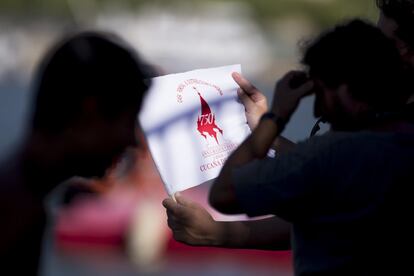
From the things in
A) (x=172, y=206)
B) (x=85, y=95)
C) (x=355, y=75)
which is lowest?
(x=172, y=206)

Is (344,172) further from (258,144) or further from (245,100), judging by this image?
(245,100)

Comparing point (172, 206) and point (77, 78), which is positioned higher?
point (77, 78)

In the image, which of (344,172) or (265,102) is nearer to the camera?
(344,172)

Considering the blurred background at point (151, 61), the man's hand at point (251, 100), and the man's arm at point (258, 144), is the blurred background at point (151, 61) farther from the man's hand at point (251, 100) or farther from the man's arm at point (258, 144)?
the man's hand at point (251, 100)

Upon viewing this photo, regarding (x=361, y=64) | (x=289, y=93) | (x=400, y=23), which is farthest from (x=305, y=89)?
(x=400, y=23)

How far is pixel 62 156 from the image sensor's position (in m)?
1.96

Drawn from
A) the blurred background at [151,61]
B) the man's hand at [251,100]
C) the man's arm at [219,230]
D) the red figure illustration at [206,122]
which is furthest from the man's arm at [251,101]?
the blurred background at [151,61]

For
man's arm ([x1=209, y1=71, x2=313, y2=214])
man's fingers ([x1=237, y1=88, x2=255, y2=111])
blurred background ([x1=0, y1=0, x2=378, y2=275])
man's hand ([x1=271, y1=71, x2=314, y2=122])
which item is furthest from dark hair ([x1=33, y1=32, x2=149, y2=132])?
man's fingers ([x1=237, y1=88, x2=255, y2=111])

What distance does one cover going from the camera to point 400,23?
2590 millimetres

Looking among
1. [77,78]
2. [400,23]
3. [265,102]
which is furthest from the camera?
[265,102]

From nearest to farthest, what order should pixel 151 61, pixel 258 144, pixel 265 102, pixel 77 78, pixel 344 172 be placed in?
pixel 77 78, pixel 344 172, pixel 258 144, pixel 265 102, pixel 151 61

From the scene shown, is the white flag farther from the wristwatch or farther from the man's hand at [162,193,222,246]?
the wristwatch

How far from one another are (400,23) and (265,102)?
1.65 ft

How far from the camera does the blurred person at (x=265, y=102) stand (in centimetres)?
256
